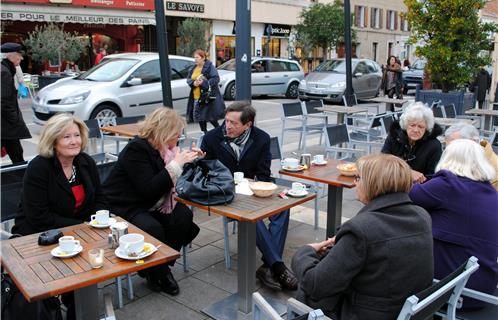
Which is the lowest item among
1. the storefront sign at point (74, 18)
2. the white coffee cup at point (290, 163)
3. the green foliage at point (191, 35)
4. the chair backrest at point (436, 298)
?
the chair backrest at point (436, 298)

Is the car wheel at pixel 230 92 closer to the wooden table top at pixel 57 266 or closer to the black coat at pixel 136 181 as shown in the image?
the black coat at pixel 136 181

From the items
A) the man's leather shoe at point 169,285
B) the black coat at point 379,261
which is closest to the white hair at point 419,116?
the black coat at point 379,261

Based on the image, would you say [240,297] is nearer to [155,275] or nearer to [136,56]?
[155,275]

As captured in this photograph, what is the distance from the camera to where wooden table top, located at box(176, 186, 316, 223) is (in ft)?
9.52

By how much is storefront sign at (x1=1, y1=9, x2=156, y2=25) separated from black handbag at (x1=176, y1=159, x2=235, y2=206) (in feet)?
59.7

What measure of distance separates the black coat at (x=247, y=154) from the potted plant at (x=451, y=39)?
307 inches

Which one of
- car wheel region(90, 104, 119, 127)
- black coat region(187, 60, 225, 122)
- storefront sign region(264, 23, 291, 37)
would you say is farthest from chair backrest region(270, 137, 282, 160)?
A: storefront sign region(264, 23, 291, 37)

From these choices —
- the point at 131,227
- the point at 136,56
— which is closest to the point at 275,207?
the point at 131,227

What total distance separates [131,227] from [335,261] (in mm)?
1297

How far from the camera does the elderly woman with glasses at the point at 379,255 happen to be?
6.45 feet

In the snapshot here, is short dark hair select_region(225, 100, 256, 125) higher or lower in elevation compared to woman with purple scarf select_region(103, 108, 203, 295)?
higher

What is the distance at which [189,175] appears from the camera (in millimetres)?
3328

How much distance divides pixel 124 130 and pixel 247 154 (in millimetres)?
2778

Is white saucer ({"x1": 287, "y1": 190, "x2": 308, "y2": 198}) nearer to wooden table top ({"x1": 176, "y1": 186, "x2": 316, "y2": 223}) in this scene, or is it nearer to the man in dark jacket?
wooden table top ({"x1": 176, "y1": 186, "x2": 316, "y2": 223})
